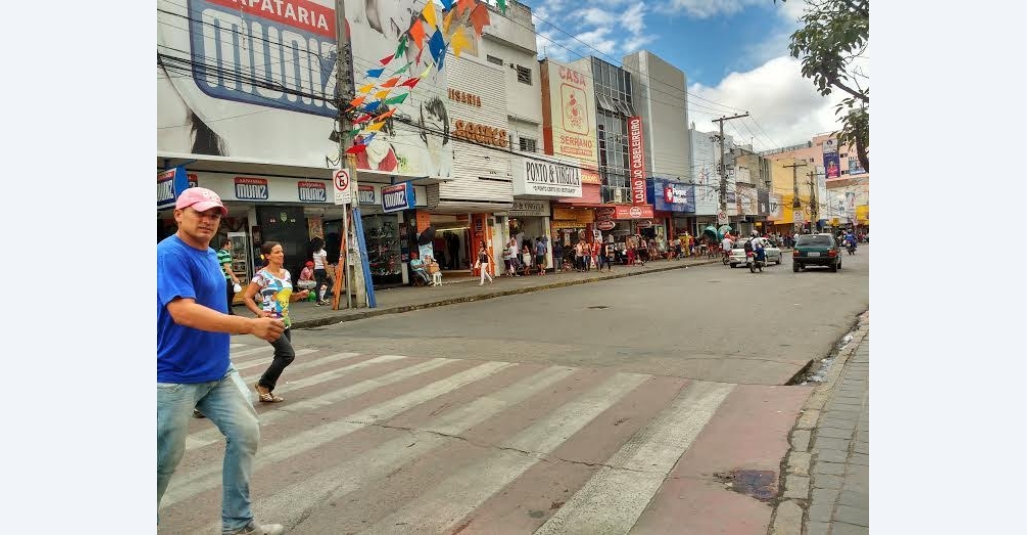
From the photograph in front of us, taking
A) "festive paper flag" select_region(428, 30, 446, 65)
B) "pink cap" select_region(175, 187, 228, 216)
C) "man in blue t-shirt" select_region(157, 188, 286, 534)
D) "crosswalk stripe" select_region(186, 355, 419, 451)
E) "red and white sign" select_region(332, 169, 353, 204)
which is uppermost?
"festive paper flag" select_region(428, 30, 446, 65)

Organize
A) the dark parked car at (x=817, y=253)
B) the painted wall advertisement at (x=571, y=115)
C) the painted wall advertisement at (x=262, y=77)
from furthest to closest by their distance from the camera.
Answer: the painted wall advertisement at (x=571, y=115), the dark parked car at (x=817, y=253), the painted wall advertisement at (x=262, y=77)

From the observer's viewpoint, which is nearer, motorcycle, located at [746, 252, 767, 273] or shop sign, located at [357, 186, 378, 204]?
shop sign, located at [357, 186, 378, 204]

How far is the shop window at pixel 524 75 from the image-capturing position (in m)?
28.9

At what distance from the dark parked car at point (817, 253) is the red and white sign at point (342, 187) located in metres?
17.8

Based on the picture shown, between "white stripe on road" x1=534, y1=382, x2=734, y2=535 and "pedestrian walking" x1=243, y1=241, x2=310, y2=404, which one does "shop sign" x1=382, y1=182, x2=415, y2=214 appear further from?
"white stripe on road" x1=534, y1=382, x2=734, y2=535

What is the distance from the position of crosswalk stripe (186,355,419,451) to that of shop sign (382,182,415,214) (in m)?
10.3

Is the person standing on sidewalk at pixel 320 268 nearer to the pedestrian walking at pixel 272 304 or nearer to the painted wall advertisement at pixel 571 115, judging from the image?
the pedestrian walking at pixel 272 304

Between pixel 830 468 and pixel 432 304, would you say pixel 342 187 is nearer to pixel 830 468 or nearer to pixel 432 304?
pixel 432 304

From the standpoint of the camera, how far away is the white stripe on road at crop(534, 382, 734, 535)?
344 cm

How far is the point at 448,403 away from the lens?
598 cm

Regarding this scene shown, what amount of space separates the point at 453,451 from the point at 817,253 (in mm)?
22267

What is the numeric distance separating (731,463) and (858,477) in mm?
786

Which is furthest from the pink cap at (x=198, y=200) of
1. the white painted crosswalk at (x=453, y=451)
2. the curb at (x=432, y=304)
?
the curb at (x=432, y=304)

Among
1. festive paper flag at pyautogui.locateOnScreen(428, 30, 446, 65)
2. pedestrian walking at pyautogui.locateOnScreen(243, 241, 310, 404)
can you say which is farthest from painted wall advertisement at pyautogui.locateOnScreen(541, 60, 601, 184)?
pedestrian walking at pyautogui.locateOnScreen(243, 241, 310, 404)
